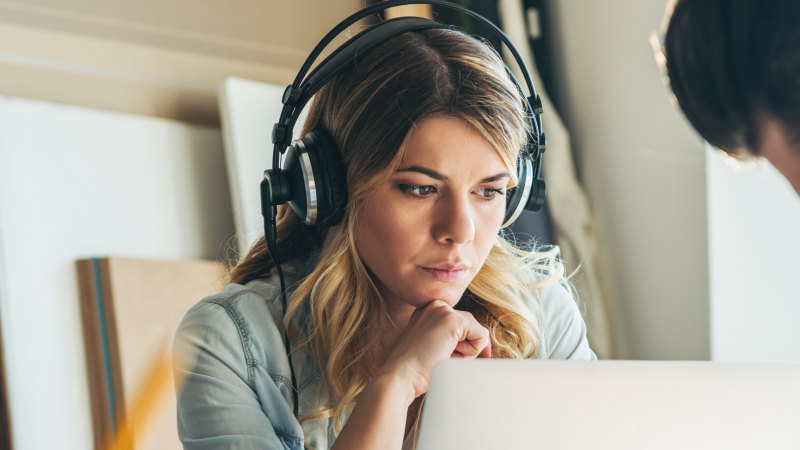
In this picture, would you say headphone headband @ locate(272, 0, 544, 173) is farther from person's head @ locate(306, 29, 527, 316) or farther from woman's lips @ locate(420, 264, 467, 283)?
woman's lips @ locate(420, 264, 467, 283)

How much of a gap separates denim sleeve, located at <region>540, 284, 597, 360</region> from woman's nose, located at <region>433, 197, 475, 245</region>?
12.8 inches

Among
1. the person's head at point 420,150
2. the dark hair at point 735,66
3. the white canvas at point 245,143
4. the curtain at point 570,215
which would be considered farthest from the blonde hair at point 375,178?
the curtain at point 570,215

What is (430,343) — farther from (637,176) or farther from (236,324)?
(637,176)

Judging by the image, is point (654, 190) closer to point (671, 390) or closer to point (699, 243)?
point (699, 243)

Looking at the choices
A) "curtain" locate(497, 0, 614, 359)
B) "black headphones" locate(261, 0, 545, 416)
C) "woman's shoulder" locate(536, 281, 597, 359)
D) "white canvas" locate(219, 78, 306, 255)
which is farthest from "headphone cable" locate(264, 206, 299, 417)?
"curtain" locate(497, 0, 614, 359)

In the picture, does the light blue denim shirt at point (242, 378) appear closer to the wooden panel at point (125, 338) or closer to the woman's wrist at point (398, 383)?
the woman's wrist at point (398, 383)

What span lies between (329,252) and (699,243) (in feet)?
4.98

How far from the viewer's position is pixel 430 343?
3.19 feet

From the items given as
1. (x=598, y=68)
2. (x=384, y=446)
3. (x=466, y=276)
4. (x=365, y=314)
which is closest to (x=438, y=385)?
(x=384, y=446)

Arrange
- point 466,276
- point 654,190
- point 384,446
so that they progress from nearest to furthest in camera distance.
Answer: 1. point 384,446
2. point 466,276
3. point 654,190

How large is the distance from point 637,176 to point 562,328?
135 centimetres

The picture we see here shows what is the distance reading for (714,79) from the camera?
0.68 meters

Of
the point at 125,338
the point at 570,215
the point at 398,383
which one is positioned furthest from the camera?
the point at 570,215

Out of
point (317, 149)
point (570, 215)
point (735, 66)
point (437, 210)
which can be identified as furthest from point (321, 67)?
point (570, 215)
